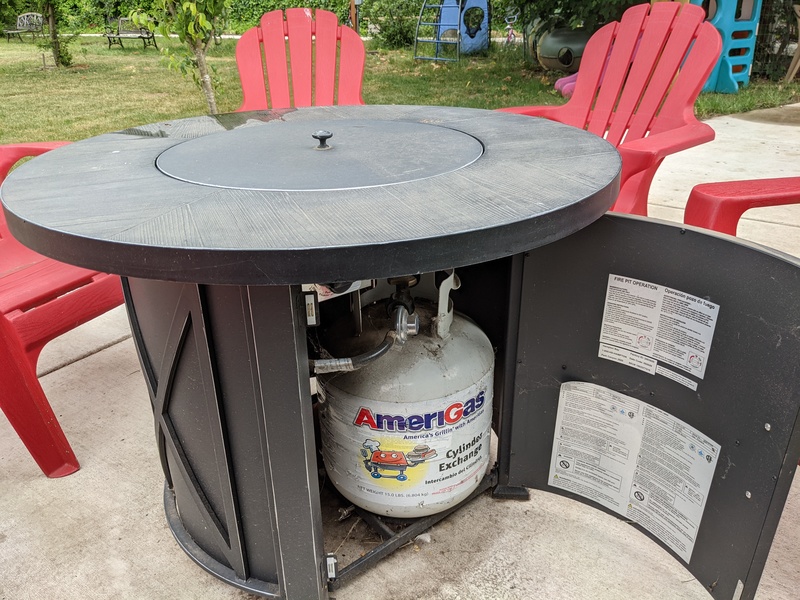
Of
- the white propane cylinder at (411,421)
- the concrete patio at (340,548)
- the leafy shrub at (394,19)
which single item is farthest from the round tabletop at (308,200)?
the leafy shrub at (394,19)

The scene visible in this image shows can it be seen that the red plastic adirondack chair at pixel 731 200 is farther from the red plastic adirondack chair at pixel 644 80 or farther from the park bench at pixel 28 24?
the park bench at pixel 28 24

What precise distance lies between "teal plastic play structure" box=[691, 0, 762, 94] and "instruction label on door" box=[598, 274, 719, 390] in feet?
21.3

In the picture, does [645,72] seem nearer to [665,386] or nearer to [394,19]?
[665,386]

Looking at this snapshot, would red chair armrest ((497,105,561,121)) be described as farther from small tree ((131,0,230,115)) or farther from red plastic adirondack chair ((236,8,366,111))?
small tree ((131,0,230,115))

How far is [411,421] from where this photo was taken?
1.40 metres

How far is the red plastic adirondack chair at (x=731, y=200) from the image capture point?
1.54m

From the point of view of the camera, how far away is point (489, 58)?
1072 centimetres

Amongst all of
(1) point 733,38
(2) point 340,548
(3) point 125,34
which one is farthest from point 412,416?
(3) point 125,34

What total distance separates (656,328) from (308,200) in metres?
0.78

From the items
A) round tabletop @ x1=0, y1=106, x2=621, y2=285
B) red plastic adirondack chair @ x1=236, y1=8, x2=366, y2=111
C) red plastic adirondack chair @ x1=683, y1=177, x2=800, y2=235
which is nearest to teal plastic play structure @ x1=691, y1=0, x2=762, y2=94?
red plastic adirondack chair @ x1=236, y1=8, x2=366, y2=111

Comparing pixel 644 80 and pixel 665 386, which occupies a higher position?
pixel 644 80

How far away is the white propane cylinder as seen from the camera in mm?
1402

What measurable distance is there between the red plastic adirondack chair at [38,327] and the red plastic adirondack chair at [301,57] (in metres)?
1.65

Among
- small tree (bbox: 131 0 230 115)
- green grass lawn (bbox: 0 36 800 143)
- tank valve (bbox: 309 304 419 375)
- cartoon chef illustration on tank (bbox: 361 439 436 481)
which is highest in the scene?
small tree (bbox: 131 0 230 115)
